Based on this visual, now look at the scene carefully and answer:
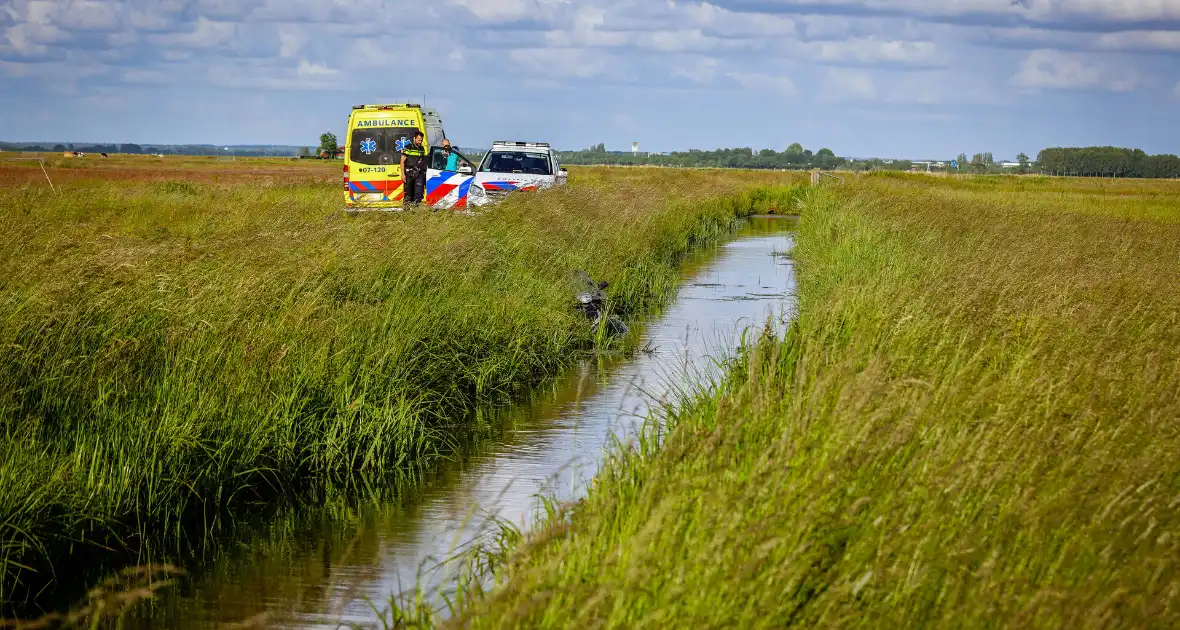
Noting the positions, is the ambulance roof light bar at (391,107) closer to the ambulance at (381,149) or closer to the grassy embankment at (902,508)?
the ambulance at (381,149)

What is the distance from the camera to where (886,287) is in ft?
34.8

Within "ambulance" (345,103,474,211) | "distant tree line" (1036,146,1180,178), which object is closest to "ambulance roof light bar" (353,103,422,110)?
"ambulance" (345,103,474,211)

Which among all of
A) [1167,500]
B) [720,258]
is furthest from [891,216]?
[1167,500]

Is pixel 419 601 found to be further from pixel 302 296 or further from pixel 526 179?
pixel 526 179

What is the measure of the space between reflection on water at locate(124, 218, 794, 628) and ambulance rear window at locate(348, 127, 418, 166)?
46.1ft

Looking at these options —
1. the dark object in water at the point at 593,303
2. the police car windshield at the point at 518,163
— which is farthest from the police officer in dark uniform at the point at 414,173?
the dark object in water at the point at 593,303

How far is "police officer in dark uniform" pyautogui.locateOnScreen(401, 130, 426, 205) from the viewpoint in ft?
81.4

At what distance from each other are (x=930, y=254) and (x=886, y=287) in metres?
4.39

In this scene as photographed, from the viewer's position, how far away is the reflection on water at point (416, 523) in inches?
258

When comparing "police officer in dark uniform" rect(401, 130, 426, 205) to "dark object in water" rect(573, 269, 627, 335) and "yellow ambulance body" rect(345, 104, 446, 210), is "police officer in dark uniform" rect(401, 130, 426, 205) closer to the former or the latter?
"yellow ambulance body" rect(345, 104, 446, 210)

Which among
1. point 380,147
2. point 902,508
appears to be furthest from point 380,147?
point 902,508

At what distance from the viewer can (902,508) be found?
4.87 metres

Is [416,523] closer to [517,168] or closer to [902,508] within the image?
[902,508]

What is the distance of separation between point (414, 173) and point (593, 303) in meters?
10.0
